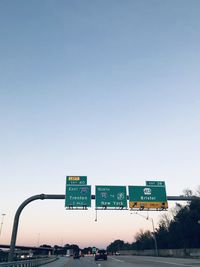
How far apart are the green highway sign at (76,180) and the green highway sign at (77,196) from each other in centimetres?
42


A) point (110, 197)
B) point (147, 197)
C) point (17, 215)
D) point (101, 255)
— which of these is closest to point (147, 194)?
point (147, 197)

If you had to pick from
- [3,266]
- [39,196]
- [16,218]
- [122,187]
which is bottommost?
[3,266]

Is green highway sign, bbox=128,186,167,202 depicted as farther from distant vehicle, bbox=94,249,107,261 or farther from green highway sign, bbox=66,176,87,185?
distant vehicle, bbox=94,249,107,261

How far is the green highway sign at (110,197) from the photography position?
28.9m

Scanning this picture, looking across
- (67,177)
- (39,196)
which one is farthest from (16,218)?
(67,177)

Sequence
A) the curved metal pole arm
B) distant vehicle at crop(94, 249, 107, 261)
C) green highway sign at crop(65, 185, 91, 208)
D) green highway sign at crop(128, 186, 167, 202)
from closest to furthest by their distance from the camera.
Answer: the curved metal pole arm
green highway sign at crop(65, 185, 91, 208)
green highway sign at crop(128, 186, 167, 202)
distant vehicle at crop(94, 249, 107, 261)

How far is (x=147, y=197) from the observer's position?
1168 inches

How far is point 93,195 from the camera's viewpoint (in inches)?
1137

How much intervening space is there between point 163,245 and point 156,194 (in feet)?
263

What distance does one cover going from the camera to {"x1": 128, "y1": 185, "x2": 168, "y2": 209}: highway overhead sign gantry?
29375 millimetres

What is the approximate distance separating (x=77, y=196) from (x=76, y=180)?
1.69 meters

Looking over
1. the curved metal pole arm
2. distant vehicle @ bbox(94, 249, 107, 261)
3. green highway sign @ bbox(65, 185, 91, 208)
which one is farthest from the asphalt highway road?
the curved metal pole arm

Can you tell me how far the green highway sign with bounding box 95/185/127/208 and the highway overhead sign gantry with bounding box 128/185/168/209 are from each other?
0.89m

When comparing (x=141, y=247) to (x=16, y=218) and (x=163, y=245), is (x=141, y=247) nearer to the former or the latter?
(x=163, y=245)
